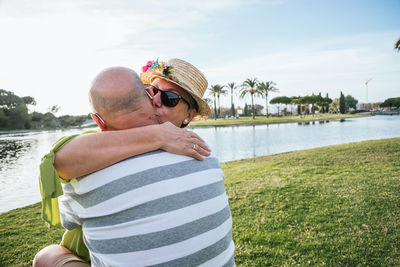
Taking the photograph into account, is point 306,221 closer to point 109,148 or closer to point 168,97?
point 168,97

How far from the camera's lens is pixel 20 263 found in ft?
10.7

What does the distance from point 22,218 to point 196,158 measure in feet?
17.7

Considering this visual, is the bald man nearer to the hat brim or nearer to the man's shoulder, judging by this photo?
the man's shoulder

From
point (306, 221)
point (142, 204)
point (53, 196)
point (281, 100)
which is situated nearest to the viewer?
point (142, 204)

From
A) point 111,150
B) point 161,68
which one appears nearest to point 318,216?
point 161,68

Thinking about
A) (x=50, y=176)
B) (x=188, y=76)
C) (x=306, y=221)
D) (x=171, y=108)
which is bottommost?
(x=306, y=221)

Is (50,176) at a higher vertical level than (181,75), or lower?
lower

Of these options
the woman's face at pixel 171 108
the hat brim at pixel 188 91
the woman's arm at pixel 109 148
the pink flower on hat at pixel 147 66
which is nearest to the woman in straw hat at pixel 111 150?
the woman's arm at pixel 109 148

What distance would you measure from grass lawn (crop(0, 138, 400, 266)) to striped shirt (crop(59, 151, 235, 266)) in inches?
83.3

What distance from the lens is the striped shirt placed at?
3.34 feet

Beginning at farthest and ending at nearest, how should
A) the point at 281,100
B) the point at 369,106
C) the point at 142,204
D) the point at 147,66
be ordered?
1. the point at 369,106
2. the point at 281,100
3. the point at 147,66
4. the point at 142,204

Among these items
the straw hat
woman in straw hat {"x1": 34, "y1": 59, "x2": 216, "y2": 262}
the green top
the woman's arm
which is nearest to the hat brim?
the straw hat

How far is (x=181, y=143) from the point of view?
123cm

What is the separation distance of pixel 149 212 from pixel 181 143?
35 cm
